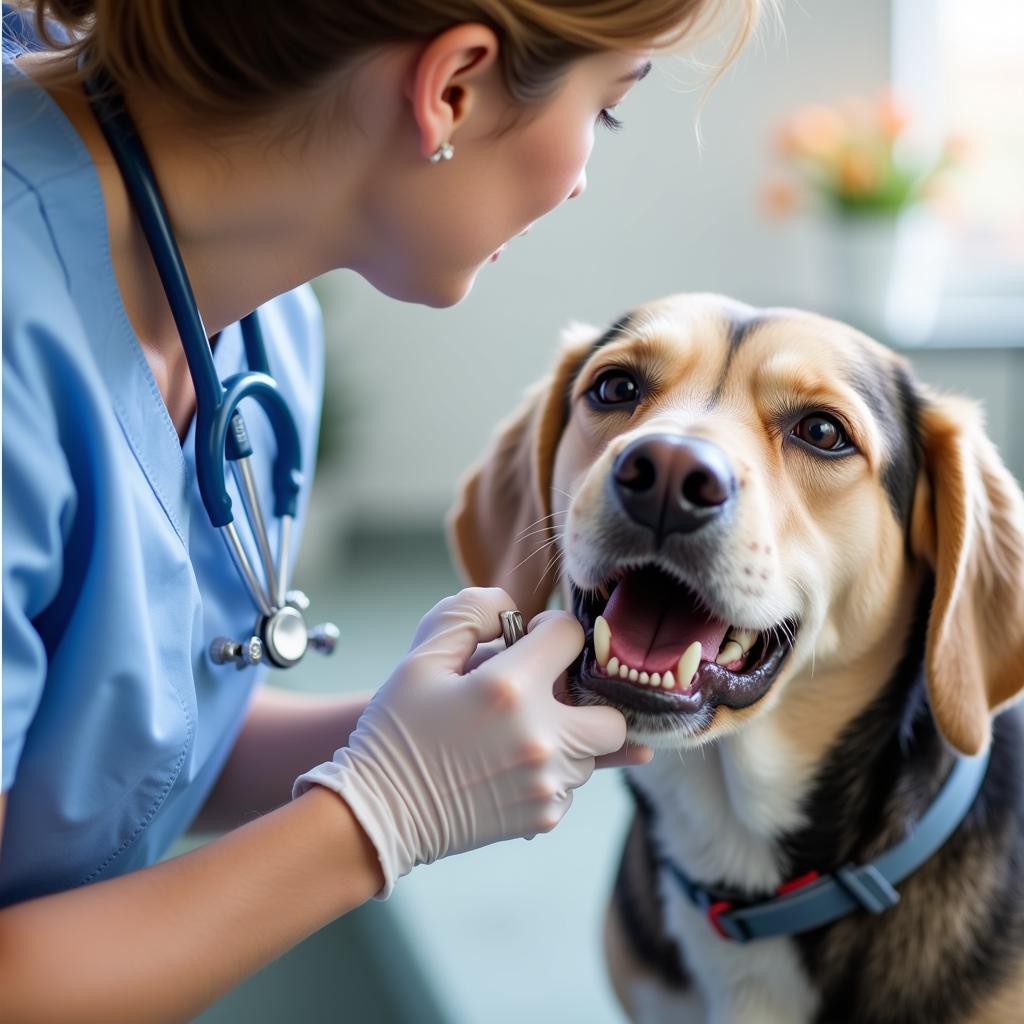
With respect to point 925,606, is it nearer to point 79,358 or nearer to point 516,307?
point 79,358

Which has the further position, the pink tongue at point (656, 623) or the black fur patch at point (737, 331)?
the black fur patch at point (737, 331)

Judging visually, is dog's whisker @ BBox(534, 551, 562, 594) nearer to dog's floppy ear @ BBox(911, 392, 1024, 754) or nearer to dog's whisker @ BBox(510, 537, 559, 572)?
dog's whisker @ BBox(510, 537, 559, 572)

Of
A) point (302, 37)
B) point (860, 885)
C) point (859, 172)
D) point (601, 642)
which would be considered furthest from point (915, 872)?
point (859, 172)

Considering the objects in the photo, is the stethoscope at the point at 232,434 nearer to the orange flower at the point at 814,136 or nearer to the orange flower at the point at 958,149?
the orange flower at the point at 814,136

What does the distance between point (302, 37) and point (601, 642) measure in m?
0.65

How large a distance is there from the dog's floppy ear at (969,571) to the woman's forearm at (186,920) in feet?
2.23

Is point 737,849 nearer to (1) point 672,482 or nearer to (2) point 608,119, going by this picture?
(1) point 672,482

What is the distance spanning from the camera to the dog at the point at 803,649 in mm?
1243

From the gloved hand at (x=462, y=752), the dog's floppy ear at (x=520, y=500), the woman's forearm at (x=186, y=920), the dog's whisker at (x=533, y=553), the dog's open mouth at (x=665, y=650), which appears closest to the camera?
the woman's forearm at (x=186, y=920)

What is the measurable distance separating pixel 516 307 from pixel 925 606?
378 centimetres

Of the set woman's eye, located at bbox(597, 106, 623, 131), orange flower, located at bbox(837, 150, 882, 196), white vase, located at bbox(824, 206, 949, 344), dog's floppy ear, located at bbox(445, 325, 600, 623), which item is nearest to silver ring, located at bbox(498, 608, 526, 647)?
dog's floppy ear, located at bbox(445, 325, 600, 623)

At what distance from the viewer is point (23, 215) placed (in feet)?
3.34

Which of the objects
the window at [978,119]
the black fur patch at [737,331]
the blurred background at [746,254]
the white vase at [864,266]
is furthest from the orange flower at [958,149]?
the black fur patch at [737,331]

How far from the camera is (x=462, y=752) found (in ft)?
3.60
